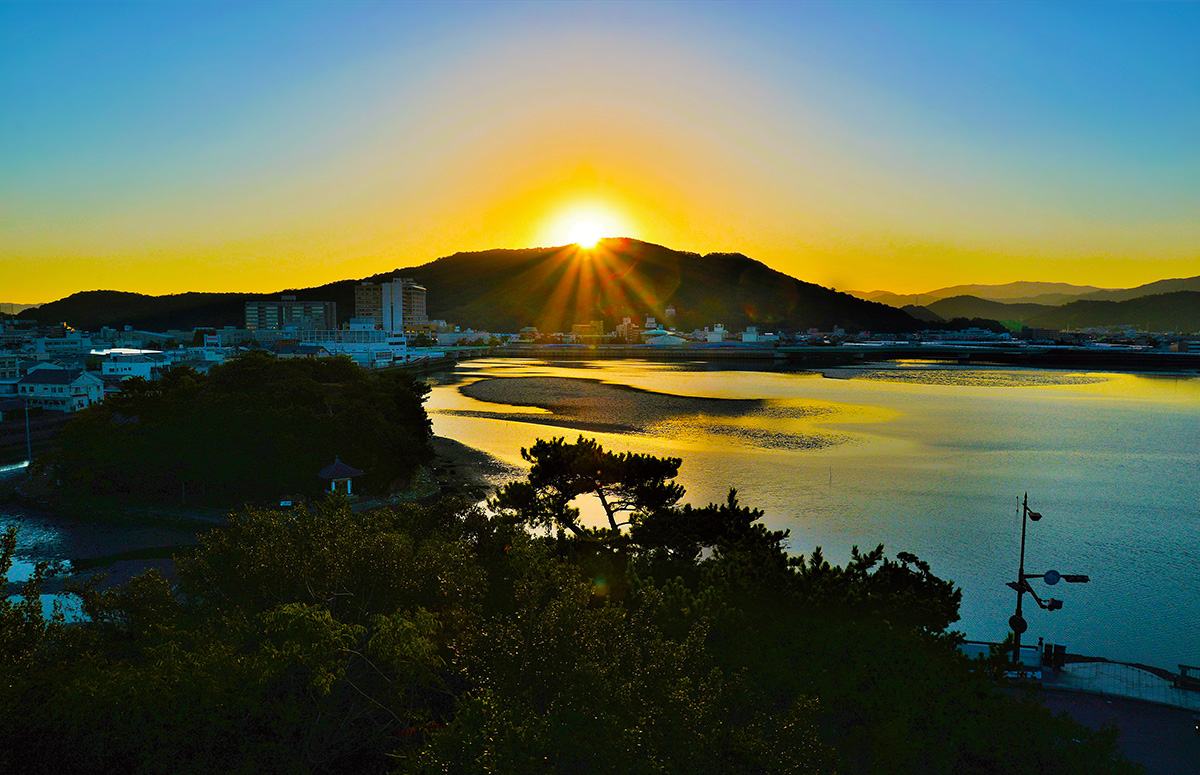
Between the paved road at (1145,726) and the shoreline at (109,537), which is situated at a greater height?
the paved road at (1145,726)

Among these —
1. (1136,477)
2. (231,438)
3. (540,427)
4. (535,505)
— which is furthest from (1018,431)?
(231,438)

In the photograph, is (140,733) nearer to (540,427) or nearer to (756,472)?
(756,472)

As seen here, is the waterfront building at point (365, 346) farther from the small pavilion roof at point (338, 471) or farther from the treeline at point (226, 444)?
the small pavilion roof at point (338, 471)

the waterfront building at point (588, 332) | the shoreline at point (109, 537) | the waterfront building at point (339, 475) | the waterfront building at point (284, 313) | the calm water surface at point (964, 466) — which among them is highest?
the waterfront building at point (284, 313)

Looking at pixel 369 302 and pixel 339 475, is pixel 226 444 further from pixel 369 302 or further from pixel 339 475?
pixel 369 302

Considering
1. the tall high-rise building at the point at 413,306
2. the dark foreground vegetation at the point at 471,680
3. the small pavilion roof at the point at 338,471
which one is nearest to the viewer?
the dark foreground vegetation at the point at 471,680

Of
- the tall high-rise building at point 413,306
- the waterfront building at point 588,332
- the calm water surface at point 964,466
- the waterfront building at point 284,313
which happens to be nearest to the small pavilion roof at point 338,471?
the calm water surface at point 964,466

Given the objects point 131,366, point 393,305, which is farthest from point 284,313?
point 131,366
